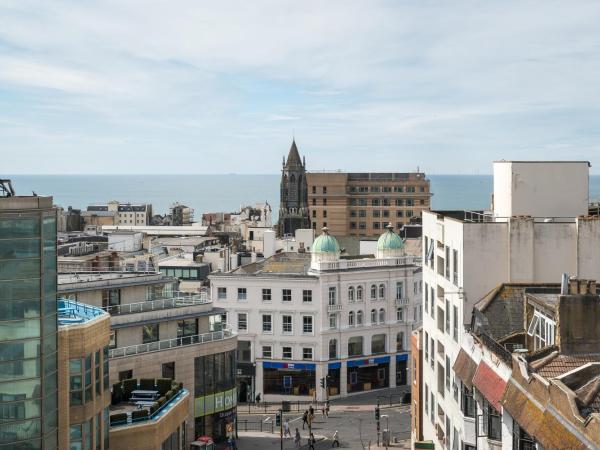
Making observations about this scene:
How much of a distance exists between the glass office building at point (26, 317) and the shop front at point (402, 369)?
53610 mm

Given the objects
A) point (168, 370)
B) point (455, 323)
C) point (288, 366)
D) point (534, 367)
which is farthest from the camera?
point (288, 366)

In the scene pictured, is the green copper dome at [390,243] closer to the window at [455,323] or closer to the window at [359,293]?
the window at [359,293]

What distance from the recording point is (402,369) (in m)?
81.3

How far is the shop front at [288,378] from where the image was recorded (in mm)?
77750

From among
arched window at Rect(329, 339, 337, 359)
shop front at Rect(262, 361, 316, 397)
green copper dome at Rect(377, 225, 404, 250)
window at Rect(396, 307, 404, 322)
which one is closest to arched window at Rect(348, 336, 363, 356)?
arched window at Rect(329, 339, 337, 359)

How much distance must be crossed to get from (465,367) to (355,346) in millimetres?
45638

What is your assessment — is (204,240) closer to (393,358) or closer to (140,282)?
(393,358)

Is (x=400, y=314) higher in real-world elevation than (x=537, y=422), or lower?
lower

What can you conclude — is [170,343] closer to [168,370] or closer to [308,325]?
[168,370]

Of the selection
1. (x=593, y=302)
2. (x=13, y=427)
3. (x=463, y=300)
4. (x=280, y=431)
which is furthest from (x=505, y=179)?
(x=280, y=431)

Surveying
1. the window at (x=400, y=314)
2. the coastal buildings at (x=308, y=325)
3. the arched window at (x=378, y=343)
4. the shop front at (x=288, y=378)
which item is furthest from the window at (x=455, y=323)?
the window at (x=400, y=314)

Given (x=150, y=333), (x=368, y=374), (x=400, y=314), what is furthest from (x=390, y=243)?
(x=150, y=333)

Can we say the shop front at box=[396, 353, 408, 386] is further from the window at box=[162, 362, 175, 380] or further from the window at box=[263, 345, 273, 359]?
the window at box=[162, 362, 175, 380]

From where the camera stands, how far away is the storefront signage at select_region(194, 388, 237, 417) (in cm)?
5456
